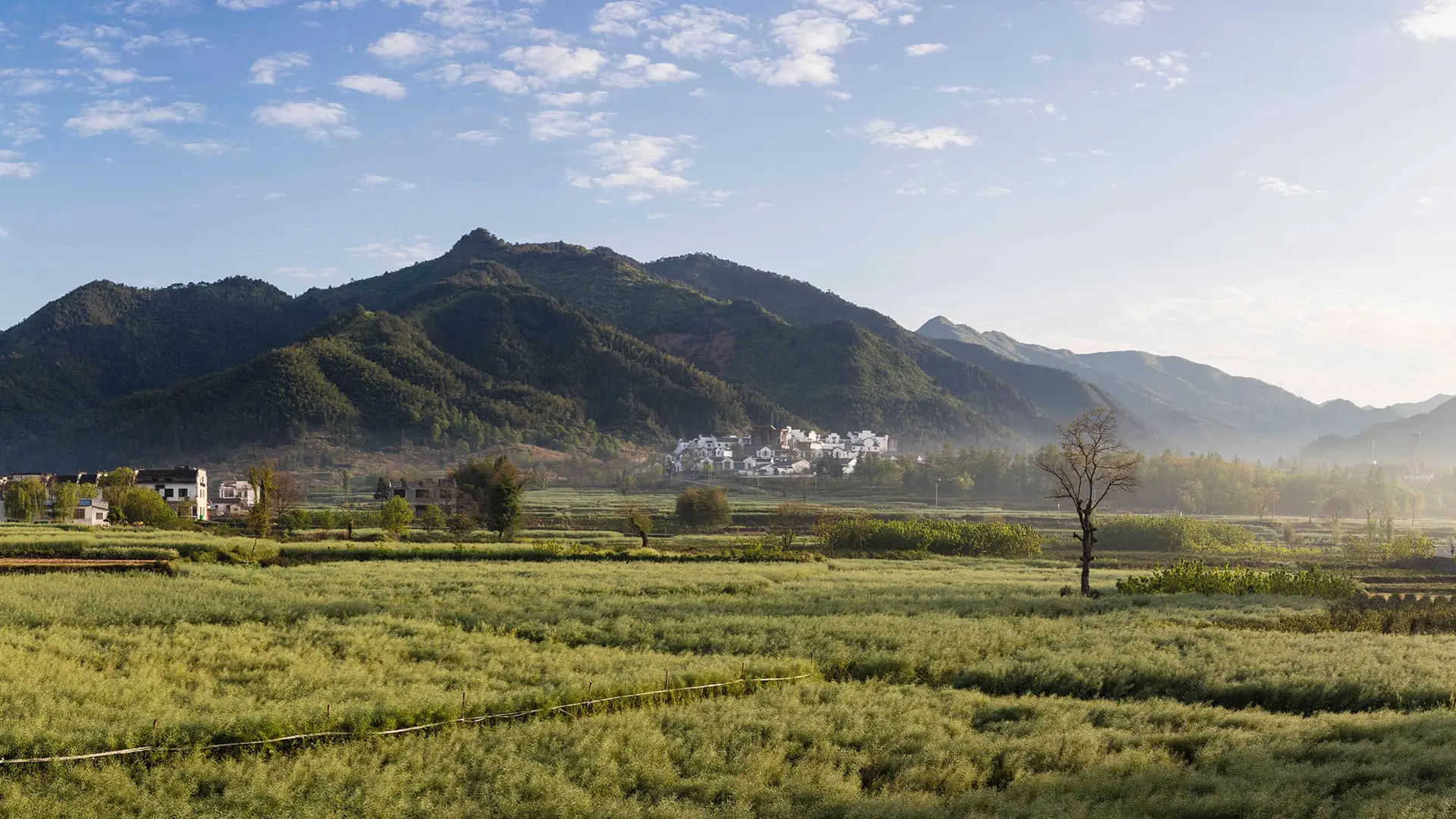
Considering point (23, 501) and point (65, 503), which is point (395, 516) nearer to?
point (65, 503)

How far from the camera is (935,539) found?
70.6m

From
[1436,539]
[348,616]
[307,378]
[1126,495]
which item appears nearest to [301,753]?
[348,616]

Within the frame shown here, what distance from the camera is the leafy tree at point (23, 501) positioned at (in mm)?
79312

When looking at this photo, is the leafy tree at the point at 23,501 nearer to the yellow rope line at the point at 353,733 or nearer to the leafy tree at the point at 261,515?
the leafy tree at the point at 261,515

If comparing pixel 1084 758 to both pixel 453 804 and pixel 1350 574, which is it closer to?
pixel 453 804

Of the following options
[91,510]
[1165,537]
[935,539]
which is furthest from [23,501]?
[1165,537]

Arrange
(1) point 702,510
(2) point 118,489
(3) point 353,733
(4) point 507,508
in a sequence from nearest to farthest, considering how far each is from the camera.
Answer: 1. (3) point 353,733
2. (4) point 507,508
3. (1) point 702,510
4. (2) point 118,489

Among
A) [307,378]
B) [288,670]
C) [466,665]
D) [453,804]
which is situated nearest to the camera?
[453,804]

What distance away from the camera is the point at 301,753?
564 inches

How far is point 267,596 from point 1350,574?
54.1 metres

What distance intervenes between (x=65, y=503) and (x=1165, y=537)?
89.8 meters

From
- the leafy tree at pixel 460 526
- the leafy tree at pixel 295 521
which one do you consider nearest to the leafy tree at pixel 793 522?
the leafy tree at pixel 460 526

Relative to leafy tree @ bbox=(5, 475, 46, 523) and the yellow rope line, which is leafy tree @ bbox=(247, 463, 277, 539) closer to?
leafy tree @ bbox=(5, 475, 46, 523)

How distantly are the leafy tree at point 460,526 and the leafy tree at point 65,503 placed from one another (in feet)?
101
